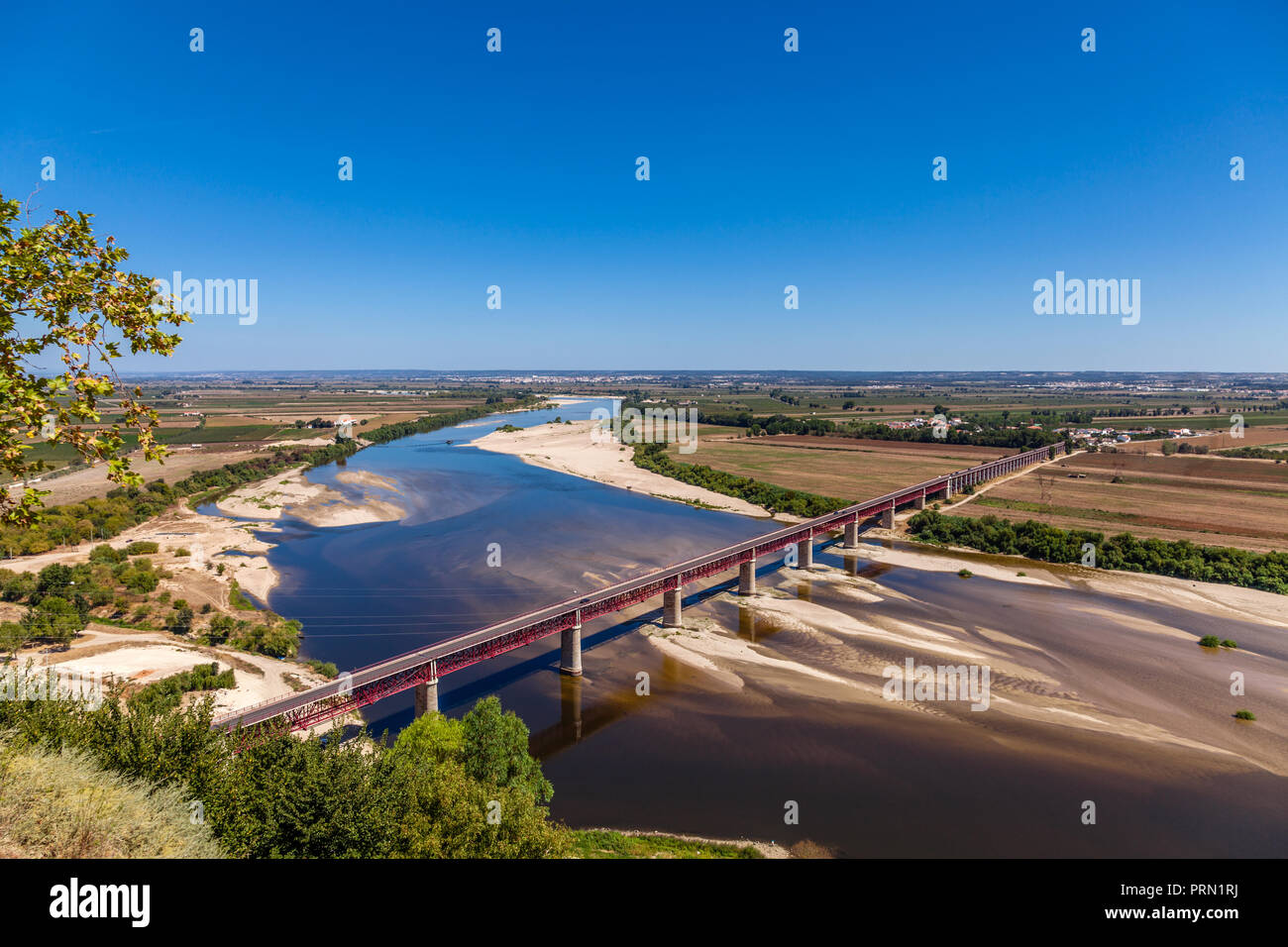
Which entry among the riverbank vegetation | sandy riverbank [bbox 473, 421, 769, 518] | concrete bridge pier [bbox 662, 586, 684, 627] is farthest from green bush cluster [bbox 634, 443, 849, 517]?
the riverbank vegetation

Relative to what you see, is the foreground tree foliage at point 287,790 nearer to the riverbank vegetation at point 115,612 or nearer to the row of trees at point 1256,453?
the riverbank vegetation at point 115,612

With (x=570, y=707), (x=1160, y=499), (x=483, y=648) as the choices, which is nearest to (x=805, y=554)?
(x=570, y=707)

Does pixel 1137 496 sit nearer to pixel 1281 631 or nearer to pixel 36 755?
pixel 1281 631

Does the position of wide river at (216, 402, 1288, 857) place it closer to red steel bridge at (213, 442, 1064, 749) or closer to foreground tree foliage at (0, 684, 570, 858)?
red steel bridge at (213, 442, 1064, 749)

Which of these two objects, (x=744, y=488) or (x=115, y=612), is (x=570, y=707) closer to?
(x=115, y=612)

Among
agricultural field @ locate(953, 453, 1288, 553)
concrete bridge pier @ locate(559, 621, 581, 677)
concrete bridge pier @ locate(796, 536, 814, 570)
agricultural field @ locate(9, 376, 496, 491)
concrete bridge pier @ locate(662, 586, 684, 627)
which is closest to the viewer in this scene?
concrete bridge pier @ locate(559, 621, 581, 677)

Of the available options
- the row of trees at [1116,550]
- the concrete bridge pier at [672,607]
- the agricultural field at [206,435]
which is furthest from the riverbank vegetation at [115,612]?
the row of trees at [1116,550]
